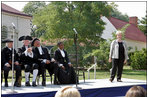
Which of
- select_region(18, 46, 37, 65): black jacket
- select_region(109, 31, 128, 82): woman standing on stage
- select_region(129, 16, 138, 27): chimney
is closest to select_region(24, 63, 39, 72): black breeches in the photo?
select_region(18, 46, 37, 65): black jacket

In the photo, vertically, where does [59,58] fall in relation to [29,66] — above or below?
above

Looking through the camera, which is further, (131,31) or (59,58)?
(131,31)

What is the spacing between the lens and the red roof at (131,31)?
3229cm

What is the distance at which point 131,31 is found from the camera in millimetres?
35031

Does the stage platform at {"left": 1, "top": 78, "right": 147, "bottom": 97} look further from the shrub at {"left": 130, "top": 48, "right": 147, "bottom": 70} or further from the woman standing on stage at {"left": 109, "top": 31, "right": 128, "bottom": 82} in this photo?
the shrub at {"left": 130, "top": 48, "right": 147, "bottom": 70}

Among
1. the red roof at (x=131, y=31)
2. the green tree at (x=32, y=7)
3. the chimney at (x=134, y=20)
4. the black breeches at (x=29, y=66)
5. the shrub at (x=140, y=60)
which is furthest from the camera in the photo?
the chimney at (x=134, y=20)

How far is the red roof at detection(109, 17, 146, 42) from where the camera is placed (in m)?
32.3

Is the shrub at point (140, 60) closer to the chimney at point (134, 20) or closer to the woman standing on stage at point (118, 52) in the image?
the woman standing on stage at point (118, 52)

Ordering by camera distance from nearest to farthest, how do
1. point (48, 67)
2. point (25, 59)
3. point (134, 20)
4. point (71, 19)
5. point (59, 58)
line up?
1. point (25, 59)
2. point (48, 67)
3. point (59, 58)
4. point (71, 19)
5. point (134, 20)

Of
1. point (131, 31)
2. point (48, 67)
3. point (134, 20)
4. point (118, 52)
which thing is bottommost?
point (48, 67)

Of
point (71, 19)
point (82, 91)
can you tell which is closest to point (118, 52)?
point (82, 91)

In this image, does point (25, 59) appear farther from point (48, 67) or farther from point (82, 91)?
point (82, 91)

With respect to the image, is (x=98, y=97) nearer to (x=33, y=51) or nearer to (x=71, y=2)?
(x=33, y=51)

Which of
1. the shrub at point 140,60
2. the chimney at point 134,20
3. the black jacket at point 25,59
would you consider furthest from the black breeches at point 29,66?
the chimney at point 134,20
